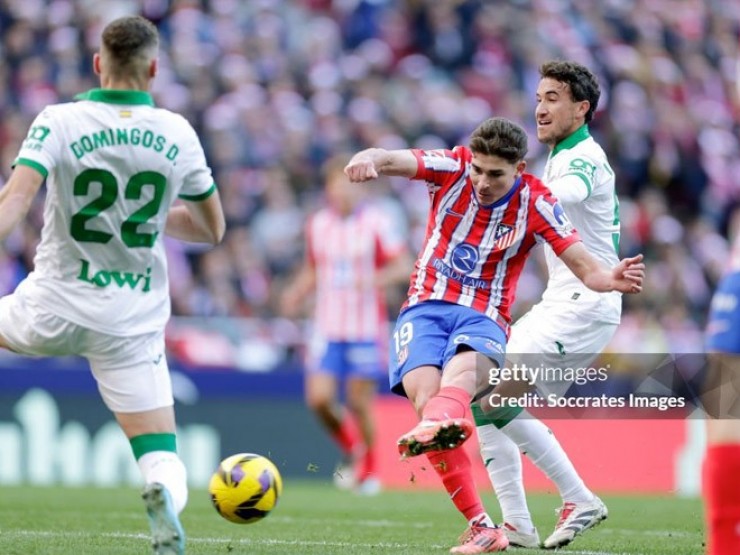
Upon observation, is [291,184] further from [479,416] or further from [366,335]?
[479,416]

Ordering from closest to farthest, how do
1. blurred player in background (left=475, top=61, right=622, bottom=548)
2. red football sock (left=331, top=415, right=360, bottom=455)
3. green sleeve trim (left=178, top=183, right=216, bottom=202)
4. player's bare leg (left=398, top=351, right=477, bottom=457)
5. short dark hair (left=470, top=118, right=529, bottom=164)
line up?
green sleeve trim (left=178, top=183, right=216, bottom=202)
player's bare leg (left=398, top=351, right=477, bottom=457)
short dark hair (left=470, top=118, right=529, bottom=164)
blurred player in background (left=475, top=61, right=622, bottom=548)
red football sock (left=331, top=415, right=360, bottom=455)

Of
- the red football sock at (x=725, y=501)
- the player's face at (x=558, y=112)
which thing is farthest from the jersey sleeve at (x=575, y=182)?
the red football sock at (x=725, y=501)

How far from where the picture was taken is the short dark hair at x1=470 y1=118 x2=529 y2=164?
6664mm

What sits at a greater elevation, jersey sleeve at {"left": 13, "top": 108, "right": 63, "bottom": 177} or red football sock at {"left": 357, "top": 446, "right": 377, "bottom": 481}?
jersey sleeve at {"left": 13, "top": 108, "right": 63, "bottom": 177}

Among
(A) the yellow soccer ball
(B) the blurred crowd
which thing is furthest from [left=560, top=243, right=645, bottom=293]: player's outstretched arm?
(B) the blurred crowd

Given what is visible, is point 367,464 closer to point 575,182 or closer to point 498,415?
point 498,415

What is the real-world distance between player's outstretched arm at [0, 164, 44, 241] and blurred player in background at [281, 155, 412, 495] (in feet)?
23.5

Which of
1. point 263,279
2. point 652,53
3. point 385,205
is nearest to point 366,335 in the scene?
point 263,279

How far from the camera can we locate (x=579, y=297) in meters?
7.55

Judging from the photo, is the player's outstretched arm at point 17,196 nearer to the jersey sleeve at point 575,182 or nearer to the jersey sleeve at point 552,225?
the jersey sleeve at point 552,225

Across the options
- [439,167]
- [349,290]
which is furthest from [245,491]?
[349,290]

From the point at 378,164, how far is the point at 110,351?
1.70 metres

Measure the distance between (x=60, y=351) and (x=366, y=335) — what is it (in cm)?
702

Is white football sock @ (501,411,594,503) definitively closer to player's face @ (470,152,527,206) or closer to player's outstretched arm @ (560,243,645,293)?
player's outstretched arm @ (560,243,645,293)
